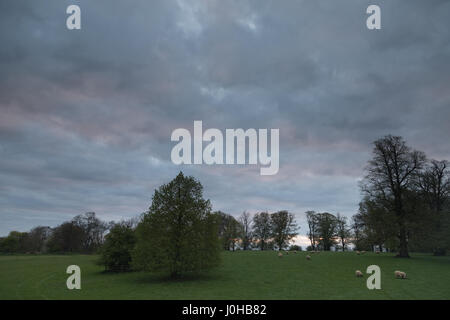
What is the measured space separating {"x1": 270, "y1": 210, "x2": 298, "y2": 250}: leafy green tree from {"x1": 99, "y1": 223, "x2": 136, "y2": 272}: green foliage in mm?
75915

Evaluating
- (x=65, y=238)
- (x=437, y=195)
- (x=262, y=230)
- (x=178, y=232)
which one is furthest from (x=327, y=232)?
(x=65, y=238)

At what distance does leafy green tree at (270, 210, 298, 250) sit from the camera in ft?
343

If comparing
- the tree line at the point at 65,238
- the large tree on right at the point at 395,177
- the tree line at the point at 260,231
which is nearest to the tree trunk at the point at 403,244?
the large tree on right at the point at 395,177

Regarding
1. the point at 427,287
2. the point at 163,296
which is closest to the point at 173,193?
the point at 163,296

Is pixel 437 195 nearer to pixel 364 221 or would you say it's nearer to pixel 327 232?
pixel 364 221

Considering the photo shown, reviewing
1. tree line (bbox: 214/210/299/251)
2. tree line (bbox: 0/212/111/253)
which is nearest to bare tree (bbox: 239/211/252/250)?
tree line (bbox: 214/210/299/251)

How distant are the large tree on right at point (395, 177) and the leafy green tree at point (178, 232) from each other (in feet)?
100

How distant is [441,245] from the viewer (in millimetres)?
38188

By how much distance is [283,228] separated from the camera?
346 ft

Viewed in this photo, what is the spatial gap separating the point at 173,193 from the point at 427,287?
24.0 meters

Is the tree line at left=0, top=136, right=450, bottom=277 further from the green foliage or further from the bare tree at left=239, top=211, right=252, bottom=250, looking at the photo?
the bare tree at left=239, top=211, right=252, bottom=250

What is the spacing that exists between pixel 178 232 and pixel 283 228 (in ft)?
274

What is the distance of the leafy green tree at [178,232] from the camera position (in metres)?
Result: 27.4

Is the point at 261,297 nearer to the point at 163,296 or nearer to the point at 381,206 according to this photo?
the point at 163,296
